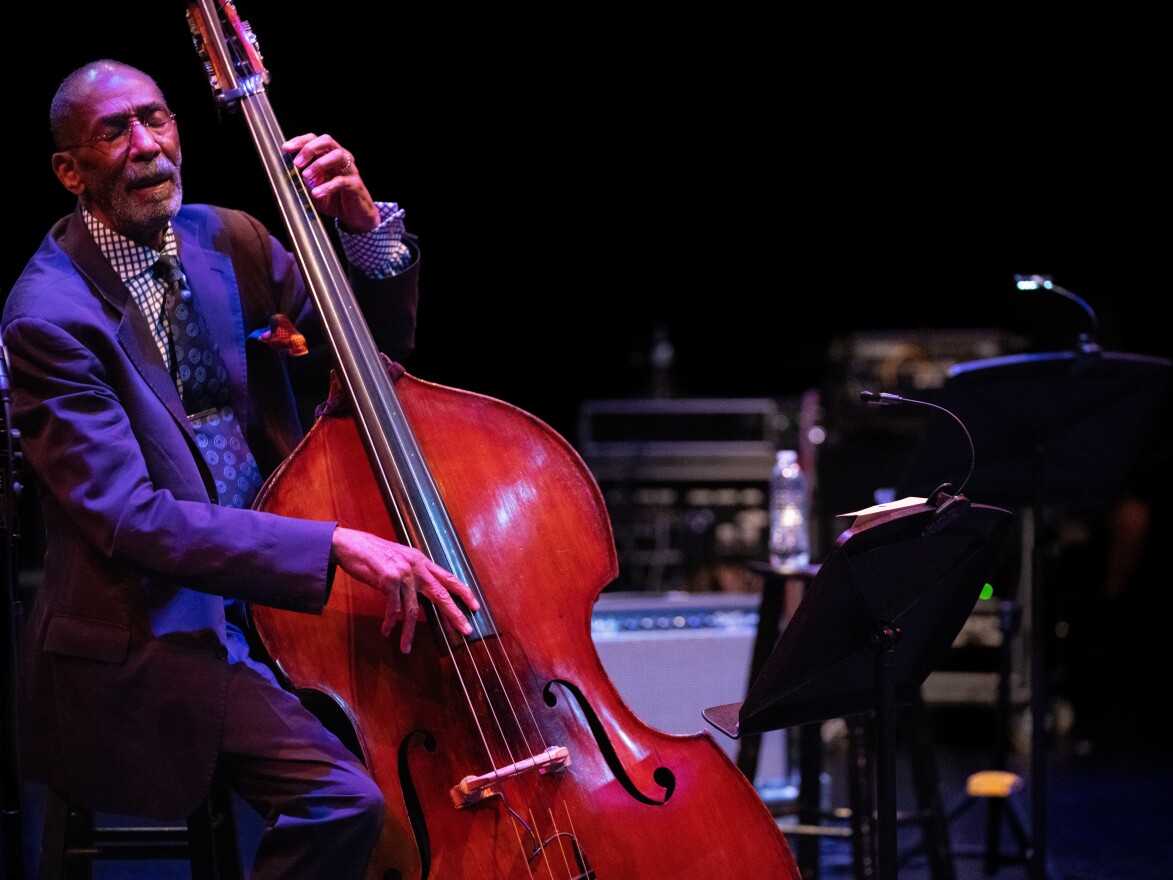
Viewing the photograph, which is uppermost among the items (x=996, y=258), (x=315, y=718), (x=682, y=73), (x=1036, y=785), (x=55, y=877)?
(x=682, y=73)


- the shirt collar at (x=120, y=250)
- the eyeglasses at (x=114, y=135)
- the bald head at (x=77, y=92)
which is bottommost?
the shirt collar at (x=120, y=250)

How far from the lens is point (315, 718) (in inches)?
80.6

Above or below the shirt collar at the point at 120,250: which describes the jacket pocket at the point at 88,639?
below

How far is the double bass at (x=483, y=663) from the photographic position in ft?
6.21

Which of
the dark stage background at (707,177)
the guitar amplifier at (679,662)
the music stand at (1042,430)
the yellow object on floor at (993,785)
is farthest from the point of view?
the dark stage background at (707,177)

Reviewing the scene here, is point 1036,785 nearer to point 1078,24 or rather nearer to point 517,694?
point 517,694

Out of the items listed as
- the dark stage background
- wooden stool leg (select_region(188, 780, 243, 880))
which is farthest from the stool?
the dark stage background

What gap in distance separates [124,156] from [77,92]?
132 millimetres

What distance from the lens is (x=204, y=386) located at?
222 centimetres

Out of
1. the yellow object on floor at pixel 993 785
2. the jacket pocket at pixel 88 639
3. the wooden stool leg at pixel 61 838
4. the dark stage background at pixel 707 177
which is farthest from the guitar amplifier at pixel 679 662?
the dark stage background at pixel 707 177

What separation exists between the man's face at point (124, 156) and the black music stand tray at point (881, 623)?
A: 4.18 ft

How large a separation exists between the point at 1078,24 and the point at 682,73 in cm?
202

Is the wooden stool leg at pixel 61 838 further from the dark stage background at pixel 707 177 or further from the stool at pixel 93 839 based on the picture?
the dark stage background at pixel 707 177

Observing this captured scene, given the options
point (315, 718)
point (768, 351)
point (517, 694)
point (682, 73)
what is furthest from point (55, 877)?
point (768, 351)
